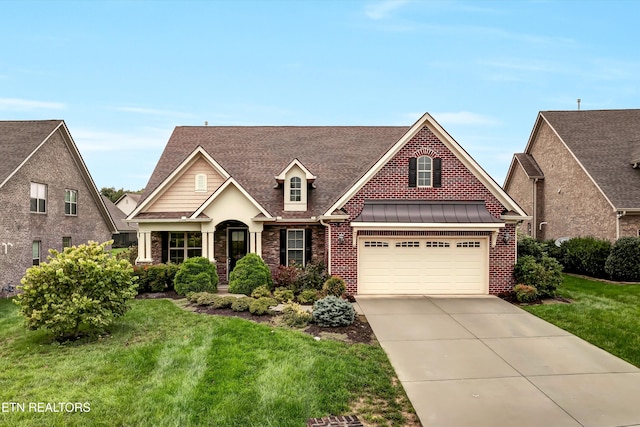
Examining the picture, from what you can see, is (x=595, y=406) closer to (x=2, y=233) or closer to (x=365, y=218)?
(x=365, y=218)

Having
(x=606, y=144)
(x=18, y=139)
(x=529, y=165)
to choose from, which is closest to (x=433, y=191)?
(x=606, y=144)

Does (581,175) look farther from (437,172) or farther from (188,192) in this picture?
(188,192)

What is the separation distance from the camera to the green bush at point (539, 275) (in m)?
14.1

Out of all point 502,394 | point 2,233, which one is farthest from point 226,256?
point 502,394

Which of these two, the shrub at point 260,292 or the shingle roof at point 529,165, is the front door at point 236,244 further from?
the shingle roof at point 529,165

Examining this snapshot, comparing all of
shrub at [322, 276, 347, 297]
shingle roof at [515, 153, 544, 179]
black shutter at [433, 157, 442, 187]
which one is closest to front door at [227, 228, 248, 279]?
shrub at [322, 276, 347, 297]

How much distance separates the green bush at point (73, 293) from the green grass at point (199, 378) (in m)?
0.52

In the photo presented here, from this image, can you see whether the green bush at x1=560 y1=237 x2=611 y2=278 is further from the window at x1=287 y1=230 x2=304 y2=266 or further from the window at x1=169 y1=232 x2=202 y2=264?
the window at x1=169 y1=232 x2=202 y2=264

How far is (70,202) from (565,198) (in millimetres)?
26736

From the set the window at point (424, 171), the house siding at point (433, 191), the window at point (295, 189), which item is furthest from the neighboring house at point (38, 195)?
the window at point (424, 171)

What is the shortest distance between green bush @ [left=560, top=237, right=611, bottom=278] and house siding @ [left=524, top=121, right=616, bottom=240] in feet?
3.17

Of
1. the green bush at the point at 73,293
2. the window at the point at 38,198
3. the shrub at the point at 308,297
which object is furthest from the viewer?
the window at the point at 38,198

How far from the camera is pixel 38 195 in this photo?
18234 millimetres

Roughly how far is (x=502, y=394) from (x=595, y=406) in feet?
Result: 4.27
